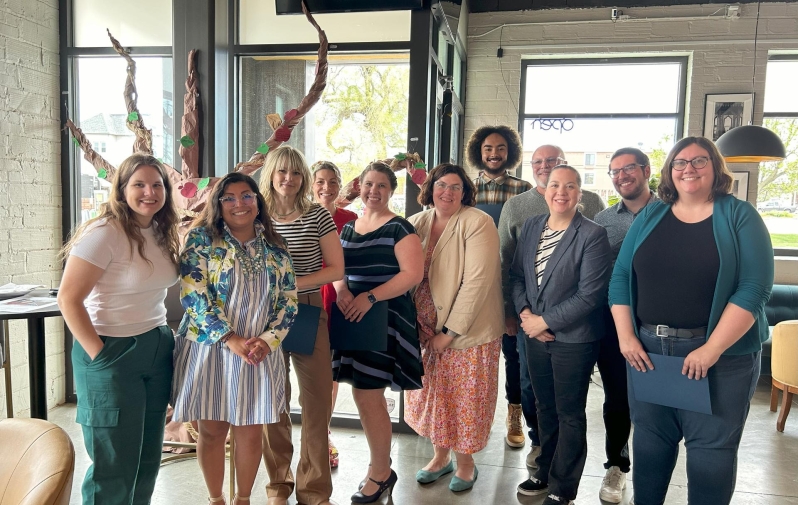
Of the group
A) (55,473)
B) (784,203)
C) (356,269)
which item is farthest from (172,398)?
(784,203)

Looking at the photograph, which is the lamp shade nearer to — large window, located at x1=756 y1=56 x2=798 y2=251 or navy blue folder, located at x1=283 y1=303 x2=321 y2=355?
large window, located at x1=756 y1=56 x2=798 y2=251

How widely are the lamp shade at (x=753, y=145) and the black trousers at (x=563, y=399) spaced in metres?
2.65

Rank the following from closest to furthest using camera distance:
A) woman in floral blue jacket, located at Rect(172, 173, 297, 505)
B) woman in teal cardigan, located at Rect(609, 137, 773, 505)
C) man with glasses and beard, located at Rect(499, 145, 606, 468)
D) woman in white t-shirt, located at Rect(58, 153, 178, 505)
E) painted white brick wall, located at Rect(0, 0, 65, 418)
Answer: woman in white t-shirt, located at Rect(58, 153, 178, 505)
woman in teal cardigan, located at Rect(609, 137, 773, 505)
woman in floral blue jacket, located at Rect(172, 173, 297, 505)
man with glasses and beard, located at Rect(499, 145, 606, 468)
painted white brick wall, located at Rect(0, 0, 65, 418)

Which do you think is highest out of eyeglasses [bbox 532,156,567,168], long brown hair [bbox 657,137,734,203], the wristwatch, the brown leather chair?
eyeglasses [bbox 532,156,567,168]

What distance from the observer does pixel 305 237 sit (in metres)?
2.23

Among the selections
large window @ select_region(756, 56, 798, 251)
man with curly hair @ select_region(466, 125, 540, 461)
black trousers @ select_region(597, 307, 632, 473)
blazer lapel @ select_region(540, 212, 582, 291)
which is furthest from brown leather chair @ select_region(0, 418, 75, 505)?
large window @ select_region(756, 56, 798, 251)

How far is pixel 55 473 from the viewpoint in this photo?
3.03 ft

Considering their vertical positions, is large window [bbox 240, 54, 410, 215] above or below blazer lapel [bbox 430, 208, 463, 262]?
above

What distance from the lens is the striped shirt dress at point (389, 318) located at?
2.36 meters

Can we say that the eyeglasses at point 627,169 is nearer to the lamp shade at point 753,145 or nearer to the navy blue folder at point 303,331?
the navy blue folder at point 303,331

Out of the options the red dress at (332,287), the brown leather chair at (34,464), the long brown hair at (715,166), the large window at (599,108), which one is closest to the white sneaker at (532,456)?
the red dress at (332,287)

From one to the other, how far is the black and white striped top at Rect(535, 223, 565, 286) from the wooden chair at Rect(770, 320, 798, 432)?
2278 mm

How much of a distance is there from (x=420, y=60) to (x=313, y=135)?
0.75 metres

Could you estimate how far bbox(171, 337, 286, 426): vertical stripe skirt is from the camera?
194 centimetres
